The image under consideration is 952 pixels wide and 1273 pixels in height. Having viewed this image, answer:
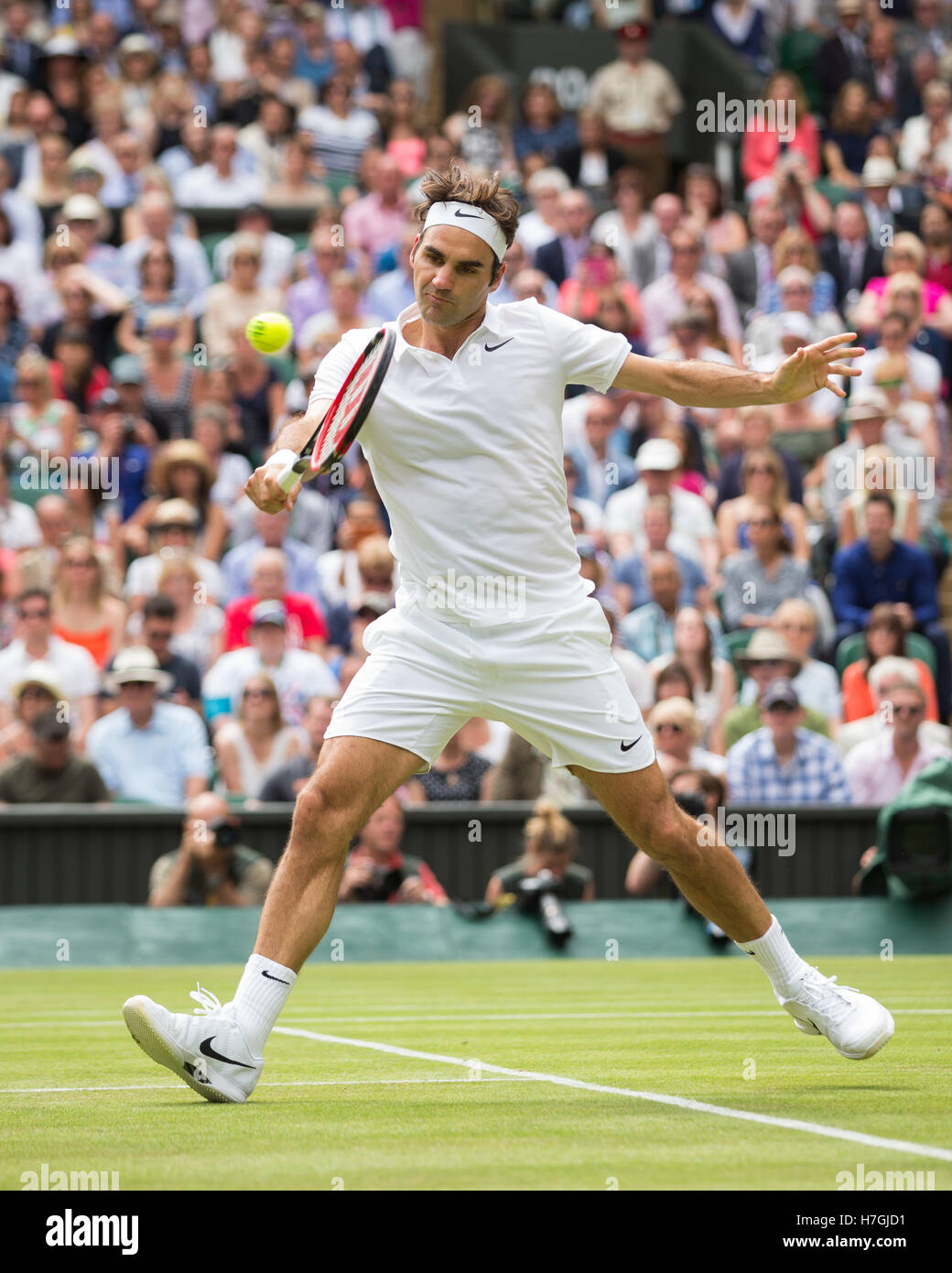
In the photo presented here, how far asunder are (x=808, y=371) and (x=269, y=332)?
195cm

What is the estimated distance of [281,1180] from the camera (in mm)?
4656

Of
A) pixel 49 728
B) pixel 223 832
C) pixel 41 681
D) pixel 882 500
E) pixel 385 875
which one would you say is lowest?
pixel 385 875

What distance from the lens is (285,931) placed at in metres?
6.29

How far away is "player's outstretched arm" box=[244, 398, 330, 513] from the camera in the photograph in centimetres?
588

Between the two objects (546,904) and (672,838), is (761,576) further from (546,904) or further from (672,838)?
(672,838)

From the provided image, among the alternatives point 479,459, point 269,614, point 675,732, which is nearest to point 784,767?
point 675,732

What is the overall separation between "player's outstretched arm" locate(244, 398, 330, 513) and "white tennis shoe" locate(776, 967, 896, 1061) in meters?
2.16

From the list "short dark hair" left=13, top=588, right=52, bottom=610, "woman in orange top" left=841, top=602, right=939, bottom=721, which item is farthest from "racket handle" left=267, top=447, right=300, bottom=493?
"woman in orange top" left=841, top=602, right=939, bottom=721

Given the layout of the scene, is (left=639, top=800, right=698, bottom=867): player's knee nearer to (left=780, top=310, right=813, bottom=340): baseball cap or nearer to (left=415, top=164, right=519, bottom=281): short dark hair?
(left=415, top=164, right=519, bottom=281): short dark hair

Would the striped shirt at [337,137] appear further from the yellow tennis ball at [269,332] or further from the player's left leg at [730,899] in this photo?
the player's left leg at [730,899]

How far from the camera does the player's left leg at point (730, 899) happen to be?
652cm

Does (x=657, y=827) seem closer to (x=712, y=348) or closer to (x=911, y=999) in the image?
(x=911, y=999)

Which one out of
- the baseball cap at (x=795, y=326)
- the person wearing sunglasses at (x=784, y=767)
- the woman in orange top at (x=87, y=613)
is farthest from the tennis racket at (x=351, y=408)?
the baseball cap at (x=795, y=326)

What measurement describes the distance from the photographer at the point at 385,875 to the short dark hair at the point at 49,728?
1.93 m
